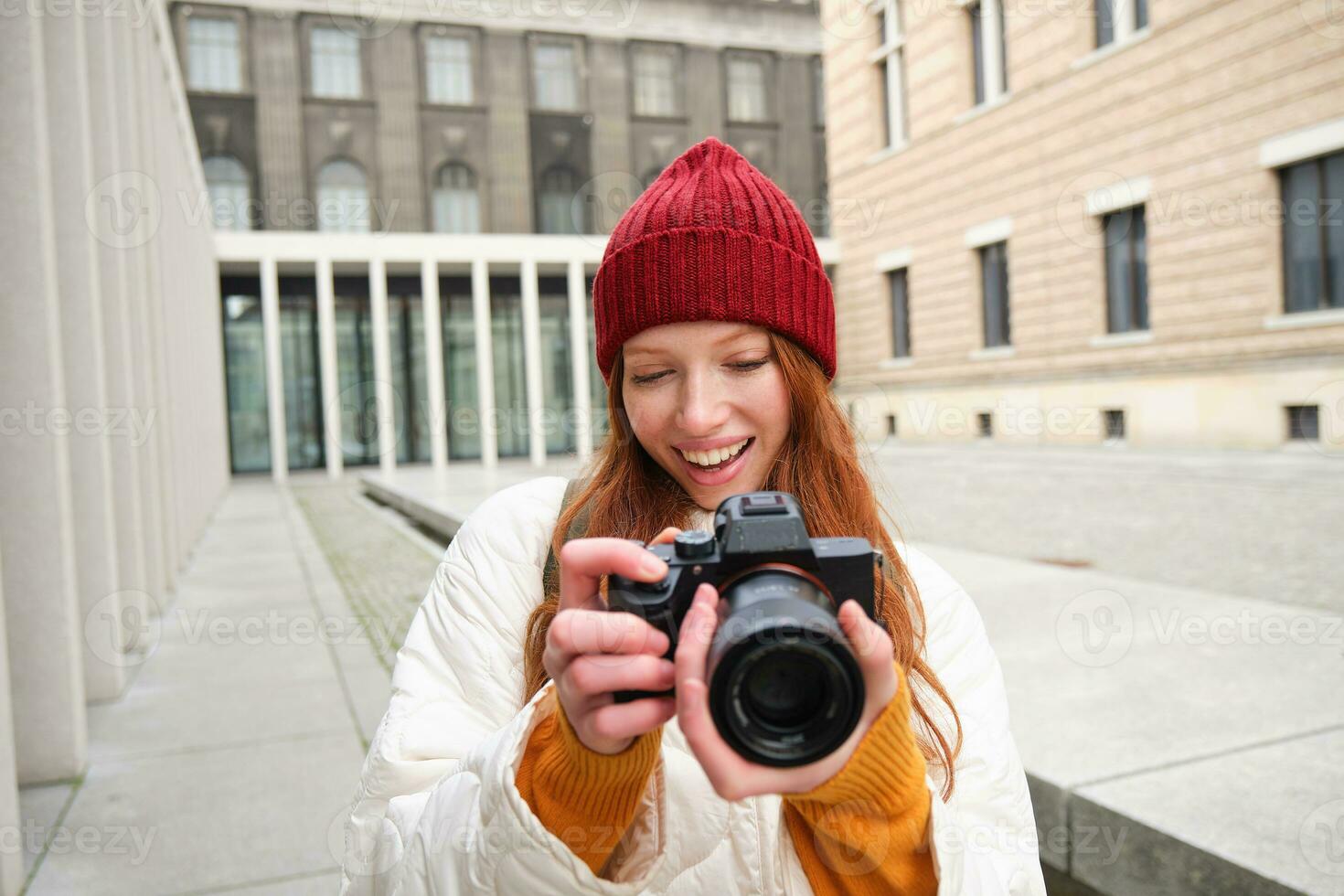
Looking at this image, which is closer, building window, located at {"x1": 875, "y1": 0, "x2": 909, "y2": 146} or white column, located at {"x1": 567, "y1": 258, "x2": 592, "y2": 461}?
white column, located at {"x1": 567, "y1": 258, "x2": 592, "y2": 461}

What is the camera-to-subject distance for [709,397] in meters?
1.45

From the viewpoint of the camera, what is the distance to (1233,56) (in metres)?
13.3

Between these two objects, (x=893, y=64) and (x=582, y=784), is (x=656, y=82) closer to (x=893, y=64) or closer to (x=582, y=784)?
(x=893, y=64)

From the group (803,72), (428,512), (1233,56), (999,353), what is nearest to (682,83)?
(803,72)

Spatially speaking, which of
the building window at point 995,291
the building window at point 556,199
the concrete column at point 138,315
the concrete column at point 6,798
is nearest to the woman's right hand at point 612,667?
the concrete column at point 6,798

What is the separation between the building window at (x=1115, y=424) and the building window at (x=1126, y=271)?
4.45ft

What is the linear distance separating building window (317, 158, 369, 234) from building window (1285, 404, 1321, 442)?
18801mm

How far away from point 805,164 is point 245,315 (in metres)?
15.3

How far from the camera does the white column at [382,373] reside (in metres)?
18.2

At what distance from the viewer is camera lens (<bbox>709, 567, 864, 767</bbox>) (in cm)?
95

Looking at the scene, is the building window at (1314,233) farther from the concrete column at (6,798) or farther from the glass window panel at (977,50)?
the concrete column at (6,798)
